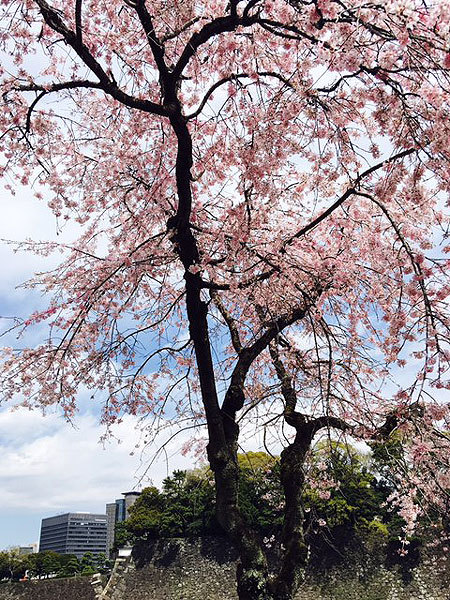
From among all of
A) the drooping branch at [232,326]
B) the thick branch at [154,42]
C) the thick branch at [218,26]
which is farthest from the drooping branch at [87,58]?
the drooping branch at [232,326]

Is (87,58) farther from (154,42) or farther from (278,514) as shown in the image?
(278,514)

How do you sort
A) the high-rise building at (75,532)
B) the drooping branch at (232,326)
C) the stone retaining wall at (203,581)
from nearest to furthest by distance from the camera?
the drooping branch at (232,326)
the stone retaining wall at (203,581)
the high-rise building at (75,532)

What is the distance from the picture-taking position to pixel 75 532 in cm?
11594

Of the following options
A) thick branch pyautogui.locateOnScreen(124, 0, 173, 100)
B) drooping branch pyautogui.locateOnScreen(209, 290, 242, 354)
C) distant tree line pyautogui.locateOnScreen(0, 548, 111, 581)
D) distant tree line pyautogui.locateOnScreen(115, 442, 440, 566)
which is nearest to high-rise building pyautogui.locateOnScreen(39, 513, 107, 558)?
distant tree line pyautogui.locateOnScreen(0, 548, 111, 581)

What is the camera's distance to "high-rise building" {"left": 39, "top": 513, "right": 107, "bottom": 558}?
11400cm

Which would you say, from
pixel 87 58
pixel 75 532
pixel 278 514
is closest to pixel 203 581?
pixel 278 514

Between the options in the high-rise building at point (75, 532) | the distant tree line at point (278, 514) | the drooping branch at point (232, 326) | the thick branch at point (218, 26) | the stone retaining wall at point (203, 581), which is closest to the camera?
the thick branch at point (218, 26)

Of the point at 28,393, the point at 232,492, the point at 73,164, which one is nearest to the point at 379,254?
the point at 232,492

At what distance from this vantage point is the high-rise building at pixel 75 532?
114000 mm

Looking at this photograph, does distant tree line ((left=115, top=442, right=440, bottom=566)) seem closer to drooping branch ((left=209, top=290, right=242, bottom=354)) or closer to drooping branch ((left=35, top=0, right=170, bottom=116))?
drooping branch ((left=209, top=290, right=242, bottom=354))

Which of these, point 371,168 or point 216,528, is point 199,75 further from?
point 216,528

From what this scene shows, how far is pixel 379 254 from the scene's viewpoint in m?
5.24

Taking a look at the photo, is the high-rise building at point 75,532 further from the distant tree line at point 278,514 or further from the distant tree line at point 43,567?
the distant tree line at point 278,514

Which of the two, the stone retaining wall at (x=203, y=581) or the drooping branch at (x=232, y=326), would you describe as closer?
the drooping branch at (x=232, y=326)
